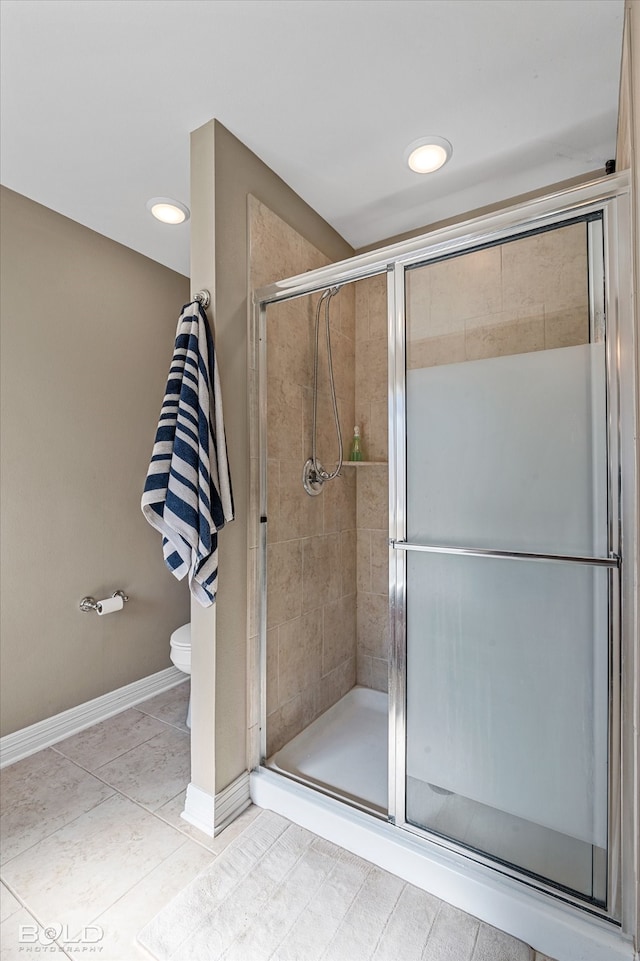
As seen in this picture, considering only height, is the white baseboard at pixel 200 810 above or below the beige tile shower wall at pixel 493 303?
below

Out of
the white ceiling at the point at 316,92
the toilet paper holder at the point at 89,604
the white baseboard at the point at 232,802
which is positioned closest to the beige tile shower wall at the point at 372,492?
the white ceiling at the point at 316,92

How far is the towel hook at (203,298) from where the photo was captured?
5.07 ft

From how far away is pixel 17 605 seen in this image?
1.97m

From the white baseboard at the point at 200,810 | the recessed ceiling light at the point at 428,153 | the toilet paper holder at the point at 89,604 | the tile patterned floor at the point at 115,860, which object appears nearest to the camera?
the tile patterned floor at the point at 115,860

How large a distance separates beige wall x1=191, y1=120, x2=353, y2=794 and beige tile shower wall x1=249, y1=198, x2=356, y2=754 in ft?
0.31

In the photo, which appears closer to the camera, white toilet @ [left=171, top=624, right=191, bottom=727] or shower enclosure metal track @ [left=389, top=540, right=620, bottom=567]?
shower enclosure metal track @ [left=389, top=540, right=620, bottom=567]

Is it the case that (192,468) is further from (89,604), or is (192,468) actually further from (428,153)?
(428,153)

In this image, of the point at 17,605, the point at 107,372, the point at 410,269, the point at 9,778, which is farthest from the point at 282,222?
the point at 9,778

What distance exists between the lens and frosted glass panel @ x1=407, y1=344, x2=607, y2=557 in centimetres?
114

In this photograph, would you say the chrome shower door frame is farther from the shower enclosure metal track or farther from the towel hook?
the towel hook

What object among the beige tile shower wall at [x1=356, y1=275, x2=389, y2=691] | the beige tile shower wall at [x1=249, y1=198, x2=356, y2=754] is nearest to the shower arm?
the beige tile shower wall at [x1=249, y1=198, x2=356, y2=754]

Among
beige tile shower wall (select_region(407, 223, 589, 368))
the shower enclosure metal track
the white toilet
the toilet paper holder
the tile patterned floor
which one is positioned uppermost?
beige tile shower wall (select_region(407, 223, 589, 368))

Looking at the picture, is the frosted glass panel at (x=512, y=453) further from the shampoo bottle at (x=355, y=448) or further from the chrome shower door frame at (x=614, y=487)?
the shampoo bottle at (x=355, y=448)

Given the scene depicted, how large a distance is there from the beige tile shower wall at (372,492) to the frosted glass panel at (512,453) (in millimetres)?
953
